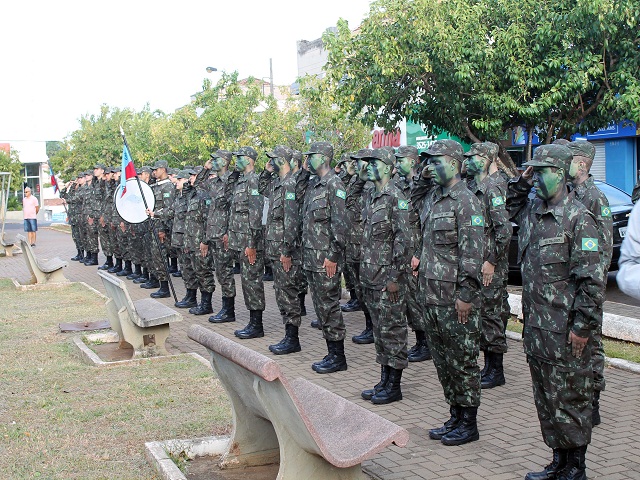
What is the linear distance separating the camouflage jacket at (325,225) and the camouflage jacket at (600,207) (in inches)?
95.0

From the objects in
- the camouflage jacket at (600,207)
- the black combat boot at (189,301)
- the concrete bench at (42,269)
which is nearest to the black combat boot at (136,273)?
the concrete bench at (42,269)

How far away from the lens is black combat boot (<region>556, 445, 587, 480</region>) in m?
5.16

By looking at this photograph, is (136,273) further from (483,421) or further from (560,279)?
(560,279)

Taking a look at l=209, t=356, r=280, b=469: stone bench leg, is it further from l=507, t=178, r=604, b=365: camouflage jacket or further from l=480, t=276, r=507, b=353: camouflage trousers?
l=480, t=276, r=507, b=353: camouflage trousers

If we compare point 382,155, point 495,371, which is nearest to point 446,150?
point 382,155

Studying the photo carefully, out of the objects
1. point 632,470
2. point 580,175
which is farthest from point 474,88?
point 632,470

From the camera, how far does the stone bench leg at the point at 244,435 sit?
19.0ft

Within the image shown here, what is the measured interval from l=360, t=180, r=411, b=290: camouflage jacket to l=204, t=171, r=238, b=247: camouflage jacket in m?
4.38

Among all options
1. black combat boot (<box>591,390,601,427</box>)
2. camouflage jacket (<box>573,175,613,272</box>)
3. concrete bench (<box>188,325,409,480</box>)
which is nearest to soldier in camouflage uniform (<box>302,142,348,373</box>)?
camouflage jacket (<box>573,175,613,272</box>)

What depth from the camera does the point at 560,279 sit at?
17.1ft

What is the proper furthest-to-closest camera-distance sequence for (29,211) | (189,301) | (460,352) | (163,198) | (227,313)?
(29,211)
(163,198)
(189,301)
(227,313)
(460,352)

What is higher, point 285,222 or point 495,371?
point 285,222

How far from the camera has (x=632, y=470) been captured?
18.3ft

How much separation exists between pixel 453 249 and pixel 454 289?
31 centimetres
